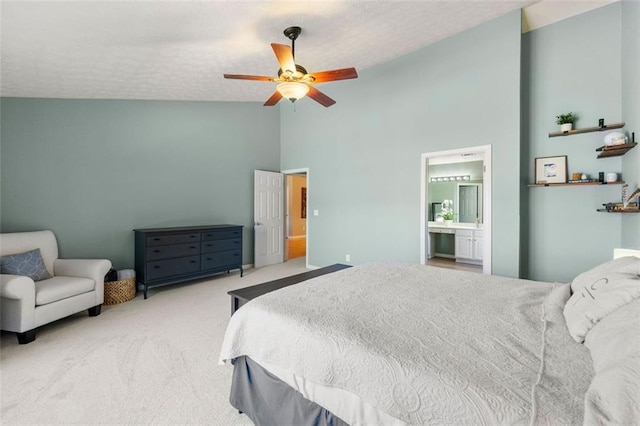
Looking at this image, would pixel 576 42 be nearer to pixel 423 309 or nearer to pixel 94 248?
pixel 423 309

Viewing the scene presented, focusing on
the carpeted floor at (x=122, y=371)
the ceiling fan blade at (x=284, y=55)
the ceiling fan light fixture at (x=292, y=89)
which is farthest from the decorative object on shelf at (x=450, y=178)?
the carpeted floor at (x=122, y=371)

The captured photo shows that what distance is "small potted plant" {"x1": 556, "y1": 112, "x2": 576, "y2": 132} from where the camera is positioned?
10.4ft

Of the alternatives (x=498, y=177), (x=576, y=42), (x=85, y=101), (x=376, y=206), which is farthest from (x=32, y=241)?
(x=576, y=42)

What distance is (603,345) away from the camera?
96 cm

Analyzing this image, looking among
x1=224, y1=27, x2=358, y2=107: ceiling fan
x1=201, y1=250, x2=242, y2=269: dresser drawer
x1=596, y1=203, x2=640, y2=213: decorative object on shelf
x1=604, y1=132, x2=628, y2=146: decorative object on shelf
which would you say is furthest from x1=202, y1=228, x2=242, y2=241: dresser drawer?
x1=604, y1=132, x2=628, y2=146: decorative object on shelf

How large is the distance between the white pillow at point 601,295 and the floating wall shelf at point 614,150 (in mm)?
1962

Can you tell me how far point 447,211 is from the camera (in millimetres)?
6500

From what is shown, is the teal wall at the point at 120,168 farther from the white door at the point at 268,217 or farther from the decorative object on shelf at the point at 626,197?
the decorative object on shelf at the point at 626,197

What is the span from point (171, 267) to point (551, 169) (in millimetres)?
5165

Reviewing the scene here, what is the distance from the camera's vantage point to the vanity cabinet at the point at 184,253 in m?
3.90

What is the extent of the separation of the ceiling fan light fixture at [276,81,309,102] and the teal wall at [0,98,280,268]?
106 inches

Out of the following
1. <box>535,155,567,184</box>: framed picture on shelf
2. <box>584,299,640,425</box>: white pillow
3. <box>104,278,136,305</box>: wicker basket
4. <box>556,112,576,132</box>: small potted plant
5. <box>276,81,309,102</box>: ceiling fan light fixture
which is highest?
<box>276,81,309,102</box>: ceiling fan light fixture

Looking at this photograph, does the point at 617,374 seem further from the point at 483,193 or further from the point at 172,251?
the point at 172,251

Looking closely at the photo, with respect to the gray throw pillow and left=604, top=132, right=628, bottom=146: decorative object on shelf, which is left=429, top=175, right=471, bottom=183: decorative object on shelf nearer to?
left=604, top=132, right=628, bottom=146: decorative object on shelf
